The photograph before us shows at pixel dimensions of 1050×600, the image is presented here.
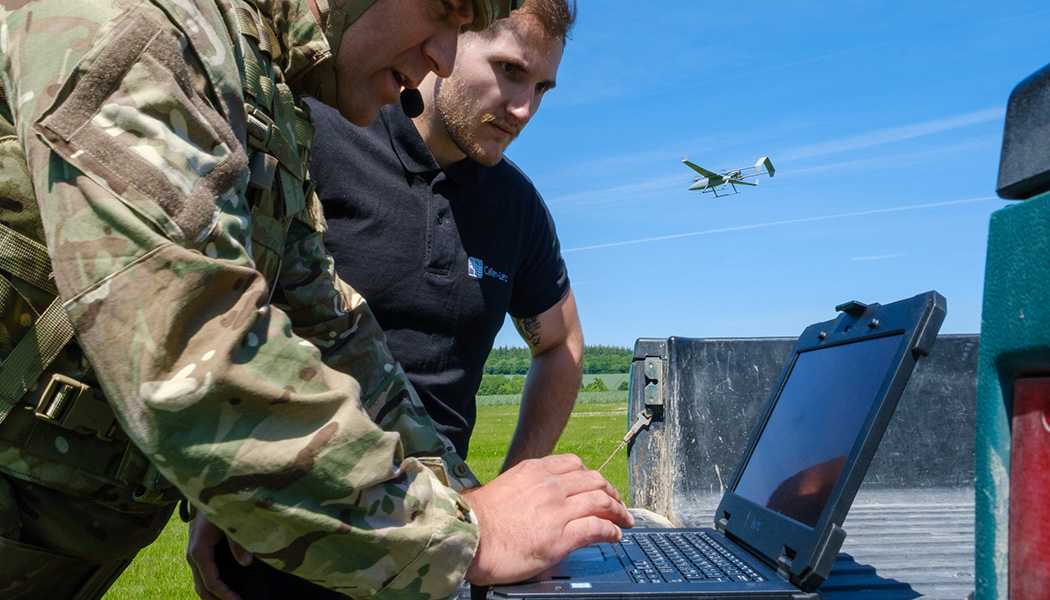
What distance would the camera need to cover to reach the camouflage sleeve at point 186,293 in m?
1.01

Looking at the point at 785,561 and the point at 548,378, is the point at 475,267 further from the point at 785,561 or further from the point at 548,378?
the point at 785,561

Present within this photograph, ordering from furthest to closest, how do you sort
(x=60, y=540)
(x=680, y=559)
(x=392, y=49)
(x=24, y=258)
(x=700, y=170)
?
(x=700, y=170), (x=680, y=559), (x=392, y=49), (x=60, y=540), (x=24, y=258)

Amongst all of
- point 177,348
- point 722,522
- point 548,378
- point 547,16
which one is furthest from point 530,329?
point 177,348

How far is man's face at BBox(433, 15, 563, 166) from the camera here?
2785 mm

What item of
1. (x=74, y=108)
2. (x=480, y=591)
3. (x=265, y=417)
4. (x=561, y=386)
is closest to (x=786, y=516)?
(x=480, y=591)

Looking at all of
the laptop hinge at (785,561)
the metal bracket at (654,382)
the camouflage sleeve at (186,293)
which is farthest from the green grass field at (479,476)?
the camouflage sleeve at (186,293)

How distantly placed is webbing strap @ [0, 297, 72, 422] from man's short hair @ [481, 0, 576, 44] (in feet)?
5.91

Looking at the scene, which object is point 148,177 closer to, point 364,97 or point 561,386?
point 364,97

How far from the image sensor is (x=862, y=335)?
69.7 inches

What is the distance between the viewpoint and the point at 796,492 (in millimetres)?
1707

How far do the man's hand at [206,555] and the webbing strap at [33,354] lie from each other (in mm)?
567

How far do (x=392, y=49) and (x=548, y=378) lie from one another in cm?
200

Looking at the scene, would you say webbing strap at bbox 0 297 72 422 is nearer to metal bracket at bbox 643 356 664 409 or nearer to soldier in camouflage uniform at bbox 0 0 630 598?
soldier in camouflage uniform at bbox 0 0 630 598

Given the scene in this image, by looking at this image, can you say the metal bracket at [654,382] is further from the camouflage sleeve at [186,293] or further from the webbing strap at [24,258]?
the webbing strap at [24,258]
